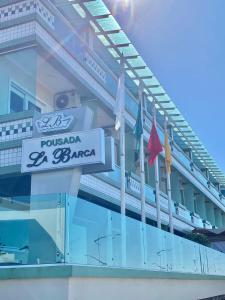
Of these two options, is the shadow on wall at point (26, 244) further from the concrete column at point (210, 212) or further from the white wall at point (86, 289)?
the concrete column at point (210, 212)

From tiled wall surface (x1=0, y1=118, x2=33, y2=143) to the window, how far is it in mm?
1160

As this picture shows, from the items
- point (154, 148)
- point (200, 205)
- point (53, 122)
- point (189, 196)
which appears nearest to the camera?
point (53, 122)

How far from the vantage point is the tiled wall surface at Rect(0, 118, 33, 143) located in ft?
41.3

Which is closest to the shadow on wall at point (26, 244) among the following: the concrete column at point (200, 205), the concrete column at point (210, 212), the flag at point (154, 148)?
the flag at point (154, 148)

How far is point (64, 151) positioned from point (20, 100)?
4.36m

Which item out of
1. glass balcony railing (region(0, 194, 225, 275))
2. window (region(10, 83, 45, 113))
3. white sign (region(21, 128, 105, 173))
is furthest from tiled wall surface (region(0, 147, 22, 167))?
glass balcony railing (region(0, 194, 225, 275))

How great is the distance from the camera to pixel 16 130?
41.9ft

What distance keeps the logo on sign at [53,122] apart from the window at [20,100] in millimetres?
2493

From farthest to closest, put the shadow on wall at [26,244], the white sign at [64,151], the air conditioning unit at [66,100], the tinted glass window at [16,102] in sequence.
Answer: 1. the air conditioning unit at [66,100]
2. the tinted glass window at [16,102]
3. the white sign at [64,151]
4. the shadow on wall at [26,244]

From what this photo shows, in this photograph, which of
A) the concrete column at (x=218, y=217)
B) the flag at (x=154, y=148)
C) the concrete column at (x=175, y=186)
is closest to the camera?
the flag at (x=154, y=148)

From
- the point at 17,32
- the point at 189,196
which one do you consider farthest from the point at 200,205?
the point at 17,32

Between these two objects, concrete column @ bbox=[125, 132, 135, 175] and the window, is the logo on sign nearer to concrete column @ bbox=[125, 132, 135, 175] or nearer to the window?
the window

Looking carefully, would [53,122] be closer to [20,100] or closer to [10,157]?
[10,157]

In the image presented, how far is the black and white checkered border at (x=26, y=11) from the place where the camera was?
12727mm
